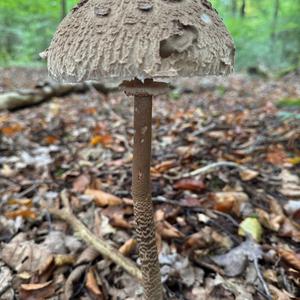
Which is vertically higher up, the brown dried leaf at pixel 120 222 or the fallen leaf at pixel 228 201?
the fallen leaf at pixel 228 201

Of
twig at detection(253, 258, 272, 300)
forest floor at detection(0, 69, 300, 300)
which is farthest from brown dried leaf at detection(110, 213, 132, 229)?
twig at detection(253, 258, 272, 300)

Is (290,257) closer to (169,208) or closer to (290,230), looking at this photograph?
(290,230)

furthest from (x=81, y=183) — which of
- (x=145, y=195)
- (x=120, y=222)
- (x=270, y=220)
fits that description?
(x=270, y=220)

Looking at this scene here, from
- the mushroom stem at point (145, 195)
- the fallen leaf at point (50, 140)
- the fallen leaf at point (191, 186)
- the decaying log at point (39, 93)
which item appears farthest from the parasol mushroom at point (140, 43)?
the decaying log at point (39, 93)

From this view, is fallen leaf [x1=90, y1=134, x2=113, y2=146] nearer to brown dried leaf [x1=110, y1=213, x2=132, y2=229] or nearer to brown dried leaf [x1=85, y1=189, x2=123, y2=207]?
brown dried leaf [x1=85, y1=189, x2=123, y2=207]

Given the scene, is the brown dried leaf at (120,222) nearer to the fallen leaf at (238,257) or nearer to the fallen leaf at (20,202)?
the fallen leaf at (238,257)

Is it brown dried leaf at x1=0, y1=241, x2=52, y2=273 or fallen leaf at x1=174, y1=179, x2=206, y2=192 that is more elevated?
fallen leaf at x1=174, y1=179, x2=206, y2=192

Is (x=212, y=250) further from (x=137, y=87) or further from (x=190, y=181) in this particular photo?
(x=137, y=87)
